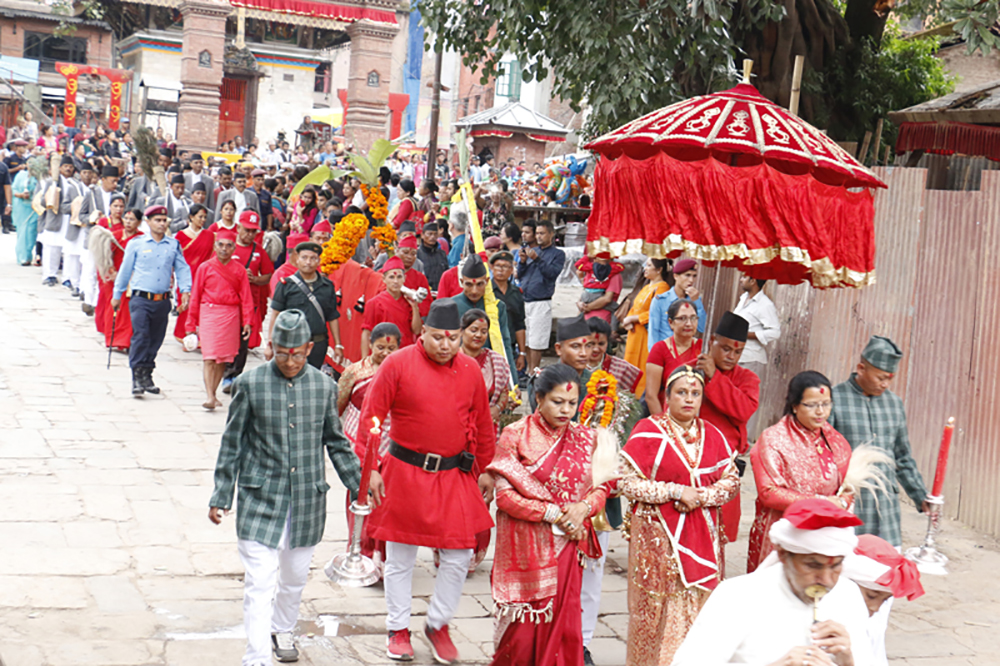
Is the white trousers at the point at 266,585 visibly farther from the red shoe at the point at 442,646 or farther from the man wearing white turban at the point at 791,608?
the man wearing white turban at the point at 791,608

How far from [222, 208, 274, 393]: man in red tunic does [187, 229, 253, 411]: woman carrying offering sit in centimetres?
19

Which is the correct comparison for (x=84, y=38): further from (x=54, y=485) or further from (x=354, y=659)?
(x=354, y=659)

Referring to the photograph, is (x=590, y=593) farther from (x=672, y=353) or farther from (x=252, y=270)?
(x=252, y=270)

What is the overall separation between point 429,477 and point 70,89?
42549 millimetres

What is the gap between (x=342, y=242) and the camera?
10.1 meters

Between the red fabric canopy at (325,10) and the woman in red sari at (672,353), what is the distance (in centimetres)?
3056

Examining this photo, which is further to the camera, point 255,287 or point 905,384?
point 255,287

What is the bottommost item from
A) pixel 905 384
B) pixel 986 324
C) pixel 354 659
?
pixel 354 659

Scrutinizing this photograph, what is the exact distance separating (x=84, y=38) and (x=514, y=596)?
1913 inches

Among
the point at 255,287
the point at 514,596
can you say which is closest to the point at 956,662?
the point at 514,596

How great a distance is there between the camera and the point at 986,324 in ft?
26.0

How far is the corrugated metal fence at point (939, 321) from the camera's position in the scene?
789cm

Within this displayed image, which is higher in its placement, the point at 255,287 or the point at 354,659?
the point at 255,287

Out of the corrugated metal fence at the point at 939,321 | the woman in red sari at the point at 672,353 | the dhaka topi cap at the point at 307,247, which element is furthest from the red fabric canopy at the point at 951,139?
the dhaka topi cap at the point at 307,247
